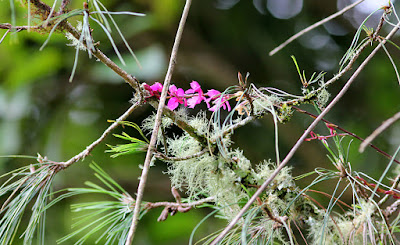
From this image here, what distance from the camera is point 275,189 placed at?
33cm

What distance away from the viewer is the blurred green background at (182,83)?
3.28 ft

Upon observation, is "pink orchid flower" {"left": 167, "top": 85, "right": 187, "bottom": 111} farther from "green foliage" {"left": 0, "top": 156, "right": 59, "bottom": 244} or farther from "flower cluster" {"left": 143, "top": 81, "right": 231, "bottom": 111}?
"green foliage" {"left": 0, "top": 156, "right": 59, "bottom": 244}

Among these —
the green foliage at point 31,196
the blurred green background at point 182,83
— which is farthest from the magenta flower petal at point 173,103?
the blurred green background at point 182,83

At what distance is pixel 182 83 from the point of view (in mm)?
1084

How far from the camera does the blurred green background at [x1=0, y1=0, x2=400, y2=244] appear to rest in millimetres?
1000

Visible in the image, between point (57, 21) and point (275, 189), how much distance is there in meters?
0.21

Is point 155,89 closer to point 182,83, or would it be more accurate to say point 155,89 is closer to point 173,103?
point 173,103

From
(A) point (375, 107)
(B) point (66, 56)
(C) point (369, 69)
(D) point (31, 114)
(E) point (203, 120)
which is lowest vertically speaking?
(A) point (375, 107)

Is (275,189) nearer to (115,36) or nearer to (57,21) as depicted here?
(57,21)

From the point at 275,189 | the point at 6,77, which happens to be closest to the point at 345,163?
the point at 275,189

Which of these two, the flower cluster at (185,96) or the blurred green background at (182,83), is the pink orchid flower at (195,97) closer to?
the flower cluster at (185,96)

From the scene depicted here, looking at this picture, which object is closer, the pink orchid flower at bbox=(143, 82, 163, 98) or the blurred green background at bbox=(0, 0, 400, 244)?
the pink orchid flower at bbox=(143, 82, 163, 98)

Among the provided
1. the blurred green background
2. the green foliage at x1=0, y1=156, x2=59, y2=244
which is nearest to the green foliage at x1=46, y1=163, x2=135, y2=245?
the green foliage at x1=0, y1=156, x2=59, y2=244

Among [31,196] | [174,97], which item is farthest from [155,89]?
[31,196]
